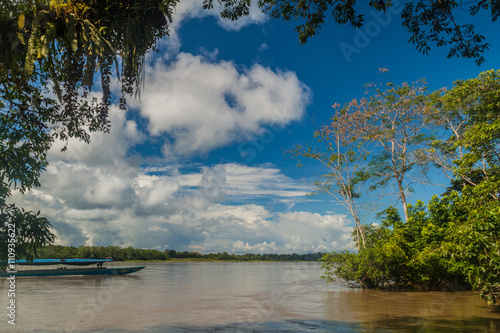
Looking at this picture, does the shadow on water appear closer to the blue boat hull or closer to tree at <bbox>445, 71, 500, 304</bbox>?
tree at <bbox>445, 71, 500, 304</bbox>

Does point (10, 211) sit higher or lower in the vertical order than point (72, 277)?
higher

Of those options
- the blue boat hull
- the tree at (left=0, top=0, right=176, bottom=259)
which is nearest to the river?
the tree at (left=0, top=0, right=176, bottom=259)

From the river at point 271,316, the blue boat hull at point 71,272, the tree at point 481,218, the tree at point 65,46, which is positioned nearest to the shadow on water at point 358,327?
the river at point 271,316

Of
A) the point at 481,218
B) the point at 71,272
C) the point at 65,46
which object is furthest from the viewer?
the point at 71,272

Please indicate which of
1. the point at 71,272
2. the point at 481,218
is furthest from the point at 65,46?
the point at 71,272

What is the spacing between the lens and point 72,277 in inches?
1453

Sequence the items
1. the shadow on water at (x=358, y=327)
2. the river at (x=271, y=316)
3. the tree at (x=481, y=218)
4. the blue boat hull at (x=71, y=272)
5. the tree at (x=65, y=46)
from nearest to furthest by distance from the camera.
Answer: the tree at (x=65, y=46)
the tree at (x=481, y=218)
the shadow on water at (x=358, y=327)
the river at (x=271, y=316)
the blue boat hull at (x=71, y=272)

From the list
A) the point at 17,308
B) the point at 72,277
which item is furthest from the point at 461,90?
the point at 72,277

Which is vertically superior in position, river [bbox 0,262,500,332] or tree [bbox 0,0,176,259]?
tree [bbox 0,0,176,259]

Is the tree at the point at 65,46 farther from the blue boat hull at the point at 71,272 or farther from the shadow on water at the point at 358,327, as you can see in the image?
the blue boat hull at the point at 71,272

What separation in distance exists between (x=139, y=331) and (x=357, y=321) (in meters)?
6.36

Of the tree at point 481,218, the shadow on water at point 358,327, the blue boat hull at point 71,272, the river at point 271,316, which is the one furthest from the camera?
the blue boat hull at point 71,272

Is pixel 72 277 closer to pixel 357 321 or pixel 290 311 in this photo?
pixel 290 311

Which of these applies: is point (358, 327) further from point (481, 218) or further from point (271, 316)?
point (481, 218)
